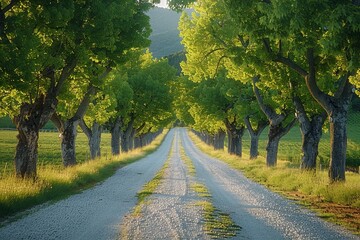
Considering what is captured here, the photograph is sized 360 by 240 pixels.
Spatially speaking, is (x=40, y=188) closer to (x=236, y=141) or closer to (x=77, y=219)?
(x=77, y=219)

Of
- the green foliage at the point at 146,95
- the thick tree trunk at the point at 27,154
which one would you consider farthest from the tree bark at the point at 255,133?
the thick tree trunk at the point at 27,154

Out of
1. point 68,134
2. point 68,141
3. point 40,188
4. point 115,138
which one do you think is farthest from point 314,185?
point 115,138

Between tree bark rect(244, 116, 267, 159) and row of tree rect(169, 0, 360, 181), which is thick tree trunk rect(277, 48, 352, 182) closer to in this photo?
row of tree rect(169, 0, 360, 181)

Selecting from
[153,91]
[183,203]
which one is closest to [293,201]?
[183,203]

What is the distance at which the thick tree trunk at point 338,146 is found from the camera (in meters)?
13.8

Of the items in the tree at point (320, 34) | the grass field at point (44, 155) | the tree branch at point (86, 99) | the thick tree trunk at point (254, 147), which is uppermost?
the tree at point (320, 34)

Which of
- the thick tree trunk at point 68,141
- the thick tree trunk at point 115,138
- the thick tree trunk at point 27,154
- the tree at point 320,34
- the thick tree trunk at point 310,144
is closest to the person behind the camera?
the tree at point 320,34

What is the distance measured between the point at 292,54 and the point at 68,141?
13568 mm

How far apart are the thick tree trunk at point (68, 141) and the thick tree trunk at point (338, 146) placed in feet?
45.4

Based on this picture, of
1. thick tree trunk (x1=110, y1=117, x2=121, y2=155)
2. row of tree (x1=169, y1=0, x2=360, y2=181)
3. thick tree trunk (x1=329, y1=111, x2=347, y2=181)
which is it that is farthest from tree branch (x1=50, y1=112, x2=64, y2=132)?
thick tree trunk (x1=110, y1=117, x2=121, y2=155)

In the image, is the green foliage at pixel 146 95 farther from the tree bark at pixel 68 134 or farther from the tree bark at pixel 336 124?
the tree bark at pixel 336 124

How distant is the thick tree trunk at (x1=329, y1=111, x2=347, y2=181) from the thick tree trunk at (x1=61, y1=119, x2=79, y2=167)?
13.8 meters

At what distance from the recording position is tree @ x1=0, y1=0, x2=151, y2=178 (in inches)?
430

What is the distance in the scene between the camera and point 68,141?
22.0 m
